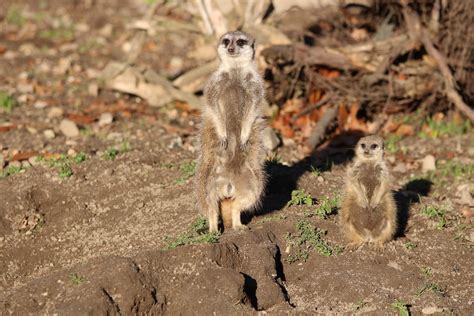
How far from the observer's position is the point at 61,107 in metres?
9.19

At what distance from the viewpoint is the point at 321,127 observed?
856 cm

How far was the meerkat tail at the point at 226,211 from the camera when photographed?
5.52m

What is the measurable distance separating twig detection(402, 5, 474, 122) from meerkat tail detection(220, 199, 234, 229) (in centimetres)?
395

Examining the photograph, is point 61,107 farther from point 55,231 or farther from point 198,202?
point 198,202

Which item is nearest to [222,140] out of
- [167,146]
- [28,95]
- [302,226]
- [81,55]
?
[302,226]

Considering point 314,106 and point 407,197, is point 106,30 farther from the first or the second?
point 407,197

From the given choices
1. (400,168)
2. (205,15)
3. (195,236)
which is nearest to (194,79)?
(205,15)

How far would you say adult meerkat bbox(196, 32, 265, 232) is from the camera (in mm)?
5438

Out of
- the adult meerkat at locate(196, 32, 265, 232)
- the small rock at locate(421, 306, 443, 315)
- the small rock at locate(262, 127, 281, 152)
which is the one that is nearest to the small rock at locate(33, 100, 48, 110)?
the small rock at locate(262, 127, 281, 152)

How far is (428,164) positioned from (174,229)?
3.50 m

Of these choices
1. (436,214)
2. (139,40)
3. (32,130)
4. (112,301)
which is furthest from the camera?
(139,40)

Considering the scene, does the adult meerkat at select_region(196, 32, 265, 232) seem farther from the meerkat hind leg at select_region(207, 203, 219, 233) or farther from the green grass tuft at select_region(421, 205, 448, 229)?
Answer: the green grass tuft at select_region(421, 205, 448, 229)

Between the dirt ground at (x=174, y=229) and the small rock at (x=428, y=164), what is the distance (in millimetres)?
57

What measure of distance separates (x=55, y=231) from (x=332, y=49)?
14.3 feet
